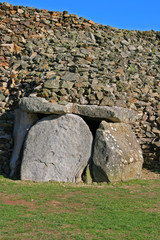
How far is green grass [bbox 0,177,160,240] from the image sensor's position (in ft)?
17.9

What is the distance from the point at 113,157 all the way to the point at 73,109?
216cm

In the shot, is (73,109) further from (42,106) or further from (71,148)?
(71,148)

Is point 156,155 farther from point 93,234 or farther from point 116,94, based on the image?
point 93,234

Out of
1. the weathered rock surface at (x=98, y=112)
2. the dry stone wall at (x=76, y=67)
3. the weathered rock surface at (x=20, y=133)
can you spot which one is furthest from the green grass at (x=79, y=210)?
the dry stone wall at (x=76, y=67)

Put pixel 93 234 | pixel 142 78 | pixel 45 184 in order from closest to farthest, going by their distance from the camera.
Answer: pixel 93 234 → pixel 45 184 → pixel 142 78

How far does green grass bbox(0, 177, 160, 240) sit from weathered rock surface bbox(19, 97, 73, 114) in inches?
93.2

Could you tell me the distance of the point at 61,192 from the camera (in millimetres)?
8594

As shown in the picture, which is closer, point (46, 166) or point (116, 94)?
point (46, 166)

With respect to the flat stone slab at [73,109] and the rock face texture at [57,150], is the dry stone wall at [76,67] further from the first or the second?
the rock face texture at [57,150]

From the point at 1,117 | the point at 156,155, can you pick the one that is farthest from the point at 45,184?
the point at 156,155

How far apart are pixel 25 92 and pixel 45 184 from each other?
13.1ft

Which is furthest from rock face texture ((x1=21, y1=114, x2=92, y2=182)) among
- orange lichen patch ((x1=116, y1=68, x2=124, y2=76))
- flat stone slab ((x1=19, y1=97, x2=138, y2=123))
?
orange lichen patch ((x1=116, y1=68, x2=124, y2=76))

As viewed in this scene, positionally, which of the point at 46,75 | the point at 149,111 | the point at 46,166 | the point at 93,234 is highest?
the point at 46,75

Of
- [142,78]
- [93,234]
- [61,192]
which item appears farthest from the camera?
[142,78]
